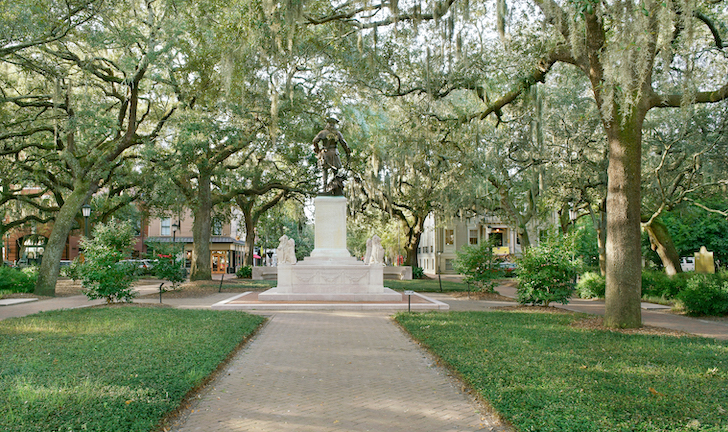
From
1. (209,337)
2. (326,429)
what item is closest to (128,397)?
(326,429)

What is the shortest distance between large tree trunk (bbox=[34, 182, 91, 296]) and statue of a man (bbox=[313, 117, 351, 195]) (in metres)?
9.86

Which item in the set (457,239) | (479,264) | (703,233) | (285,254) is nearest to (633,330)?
(479,264)

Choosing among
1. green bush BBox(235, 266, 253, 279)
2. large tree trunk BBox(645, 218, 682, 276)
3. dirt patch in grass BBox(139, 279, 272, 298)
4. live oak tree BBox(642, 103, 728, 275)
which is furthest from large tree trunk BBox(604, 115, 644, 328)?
green bush BBox(235, 266, 253, 279)

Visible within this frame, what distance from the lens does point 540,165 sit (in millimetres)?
20516

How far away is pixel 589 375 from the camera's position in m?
6.51

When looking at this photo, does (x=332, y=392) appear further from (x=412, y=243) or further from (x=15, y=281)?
(x=412, y=243)

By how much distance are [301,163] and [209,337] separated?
2106cm

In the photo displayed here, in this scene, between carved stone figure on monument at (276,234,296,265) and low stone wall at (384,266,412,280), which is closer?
carved stone figure on monument at (276,234,296,265)

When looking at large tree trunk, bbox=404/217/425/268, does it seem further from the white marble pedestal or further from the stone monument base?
the stone monument base

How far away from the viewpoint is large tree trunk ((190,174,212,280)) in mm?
27172

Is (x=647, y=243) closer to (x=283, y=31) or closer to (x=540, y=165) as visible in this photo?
(x=540, y=165)

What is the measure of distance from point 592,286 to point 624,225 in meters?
12.0

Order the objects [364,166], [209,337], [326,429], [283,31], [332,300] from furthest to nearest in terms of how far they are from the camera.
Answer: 1. [364,166]
2. [332,300]
3. [283,31]
4. [209,337]
5. [326,429]

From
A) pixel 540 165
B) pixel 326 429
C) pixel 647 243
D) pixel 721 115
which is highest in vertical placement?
pixel 721 115
